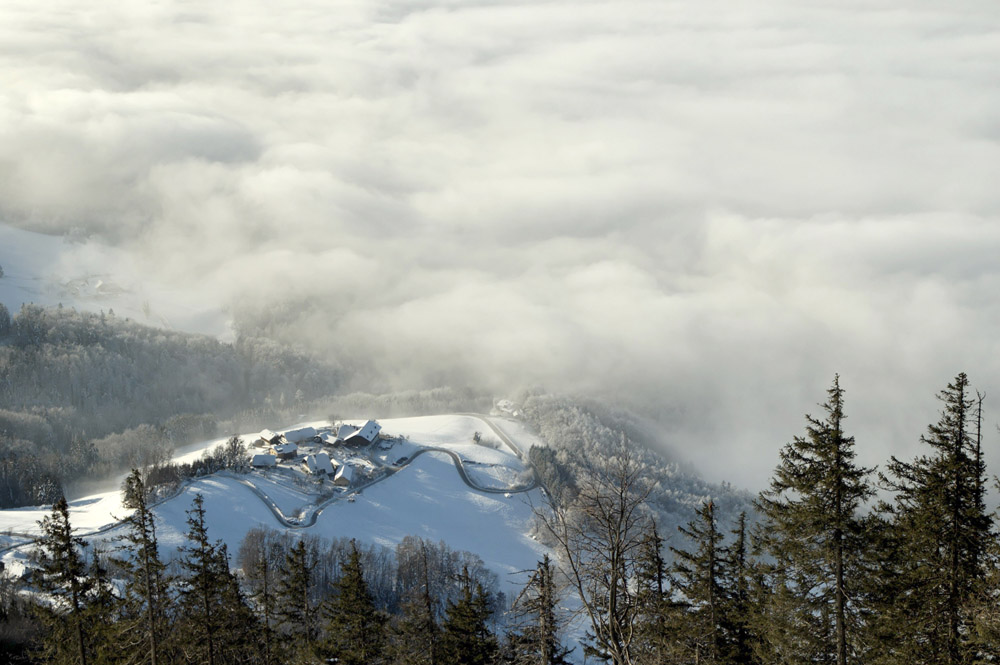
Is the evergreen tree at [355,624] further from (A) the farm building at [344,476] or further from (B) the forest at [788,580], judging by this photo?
(A) the farm building at [344,476]

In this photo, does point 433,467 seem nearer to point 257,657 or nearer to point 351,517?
point 351,517

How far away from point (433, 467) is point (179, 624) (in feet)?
438

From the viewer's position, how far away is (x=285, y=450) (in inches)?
6250

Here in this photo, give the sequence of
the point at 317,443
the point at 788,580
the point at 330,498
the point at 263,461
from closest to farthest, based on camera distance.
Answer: the point at 788,580, the point at 330,498, the point at 263,461, the point at 317,443

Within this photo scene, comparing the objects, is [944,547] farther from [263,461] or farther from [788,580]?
[263,461]

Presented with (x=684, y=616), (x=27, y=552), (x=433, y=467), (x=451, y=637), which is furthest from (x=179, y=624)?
(x=433, y=467)

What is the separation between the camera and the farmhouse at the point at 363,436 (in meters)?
172

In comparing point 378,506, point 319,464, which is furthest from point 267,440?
point 378,506

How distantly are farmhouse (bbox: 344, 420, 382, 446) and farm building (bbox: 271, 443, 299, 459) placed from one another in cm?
1338

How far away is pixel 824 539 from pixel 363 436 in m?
149

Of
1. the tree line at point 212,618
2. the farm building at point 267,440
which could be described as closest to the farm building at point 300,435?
the farm building at point 267,440

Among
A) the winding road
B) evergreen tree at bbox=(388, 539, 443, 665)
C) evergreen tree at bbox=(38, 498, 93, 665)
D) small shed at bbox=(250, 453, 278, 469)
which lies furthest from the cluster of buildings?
evergreen tree at bbox=(38, 498, 93, 665)

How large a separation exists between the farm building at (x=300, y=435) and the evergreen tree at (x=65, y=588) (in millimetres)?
132089

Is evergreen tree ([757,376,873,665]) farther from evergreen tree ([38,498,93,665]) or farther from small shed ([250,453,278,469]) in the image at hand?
small shed ([250,453,278,469])
